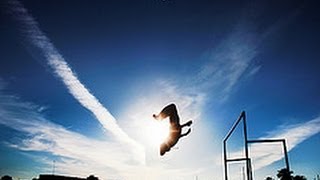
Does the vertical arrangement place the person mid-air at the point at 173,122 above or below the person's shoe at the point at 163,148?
above

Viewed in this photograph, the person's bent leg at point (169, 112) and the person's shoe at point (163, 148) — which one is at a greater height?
the person's bent leg at point (169, 112)

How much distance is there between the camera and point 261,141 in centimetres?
1209

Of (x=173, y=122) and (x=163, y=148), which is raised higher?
(x=173, y=122)

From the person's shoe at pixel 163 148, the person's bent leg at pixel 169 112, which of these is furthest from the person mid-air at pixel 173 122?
the person's shoe at pixel 163 148

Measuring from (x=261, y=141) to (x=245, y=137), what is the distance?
1.89m

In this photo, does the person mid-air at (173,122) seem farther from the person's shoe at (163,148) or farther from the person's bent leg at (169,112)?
the person's shoe at (163,148)

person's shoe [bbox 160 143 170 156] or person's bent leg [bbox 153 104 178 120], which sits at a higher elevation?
person's bent leg [bbox 153 104 178 120]

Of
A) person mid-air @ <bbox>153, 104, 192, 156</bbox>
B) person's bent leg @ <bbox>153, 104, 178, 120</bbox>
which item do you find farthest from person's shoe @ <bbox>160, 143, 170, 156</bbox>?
person's bent leg @ <bbox>153, 104, 178, 120</bbox>

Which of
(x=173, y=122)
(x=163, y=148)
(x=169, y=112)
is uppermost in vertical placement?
(x=169, y=112)

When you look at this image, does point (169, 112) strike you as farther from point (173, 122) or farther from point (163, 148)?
point (163, 148)

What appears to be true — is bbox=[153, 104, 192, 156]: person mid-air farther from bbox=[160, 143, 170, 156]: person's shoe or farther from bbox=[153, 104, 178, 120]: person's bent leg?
bbox=[160, 143, 170, 156]: person's shoe

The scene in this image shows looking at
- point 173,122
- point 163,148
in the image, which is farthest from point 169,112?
point 163,148

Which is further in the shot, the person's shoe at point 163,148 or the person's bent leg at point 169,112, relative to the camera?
the person's shoe at point 163,148

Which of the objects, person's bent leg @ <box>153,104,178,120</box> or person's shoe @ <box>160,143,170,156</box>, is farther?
person's shoe @ <box>160,143,170,156</box>
